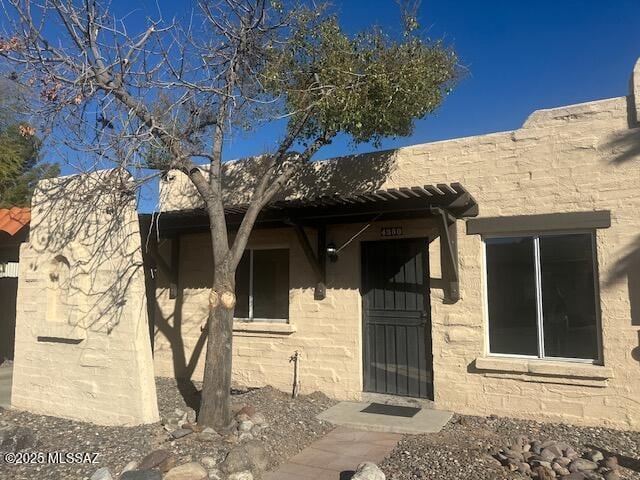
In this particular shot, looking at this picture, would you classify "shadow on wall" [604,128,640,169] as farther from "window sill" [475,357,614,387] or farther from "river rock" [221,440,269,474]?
"river rock" [221,440,269,474]

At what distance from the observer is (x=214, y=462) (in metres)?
4.91

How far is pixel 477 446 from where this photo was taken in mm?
5395

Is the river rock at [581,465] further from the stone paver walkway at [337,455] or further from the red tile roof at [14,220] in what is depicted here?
the red tile roof at [14,220]

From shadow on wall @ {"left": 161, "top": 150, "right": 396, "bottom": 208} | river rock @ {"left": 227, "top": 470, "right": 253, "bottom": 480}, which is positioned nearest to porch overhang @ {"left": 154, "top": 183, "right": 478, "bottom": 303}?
shadow on wall @ {"left": 161, "top": 150, "right": 396, "bottom": 208}

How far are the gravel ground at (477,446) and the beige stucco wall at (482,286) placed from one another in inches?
10.0

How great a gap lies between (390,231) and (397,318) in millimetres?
1250

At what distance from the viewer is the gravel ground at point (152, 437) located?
200 inches

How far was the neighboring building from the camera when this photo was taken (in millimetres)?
8688

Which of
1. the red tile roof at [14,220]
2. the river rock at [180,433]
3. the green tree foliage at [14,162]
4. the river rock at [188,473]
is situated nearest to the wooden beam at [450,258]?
the river rock at [180,433]

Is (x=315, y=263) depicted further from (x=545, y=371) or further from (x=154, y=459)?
(x=154, y=459)

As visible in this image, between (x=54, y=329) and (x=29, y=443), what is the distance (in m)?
1.70

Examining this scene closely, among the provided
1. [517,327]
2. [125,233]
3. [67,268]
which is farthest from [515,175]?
[67,268]

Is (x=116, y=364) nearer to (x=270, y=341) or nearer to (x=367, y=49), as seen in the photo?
(x=270, y=341)

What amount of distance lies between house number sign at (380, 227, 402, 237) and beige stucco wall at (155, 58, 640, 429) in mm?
73
